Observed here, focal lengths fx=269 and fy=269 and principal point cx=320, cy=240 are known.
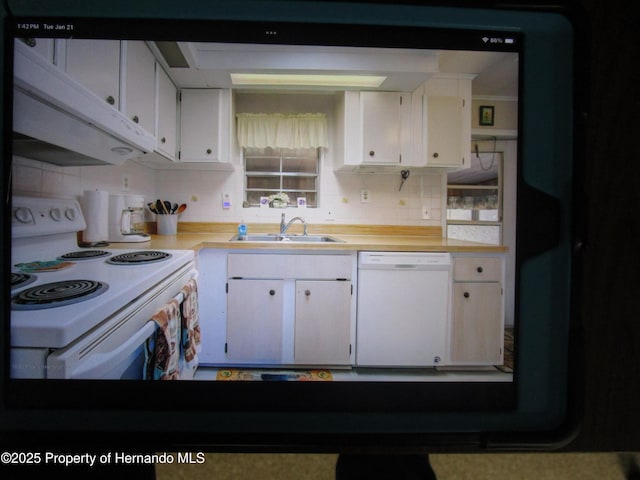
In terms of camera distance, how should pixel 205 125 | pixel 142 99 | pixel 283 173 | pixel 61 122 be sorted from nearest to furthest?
pixel 61 122
pixel 142 99
pixel 205 125
pixel 283 173

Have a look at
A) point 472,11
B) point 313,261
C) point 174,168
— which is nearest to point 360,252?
point 313,261

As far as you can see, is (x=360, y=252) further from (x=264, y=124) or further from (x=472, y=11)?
(x=264, y=124)

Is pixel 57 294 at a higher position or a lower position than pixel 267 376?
higher

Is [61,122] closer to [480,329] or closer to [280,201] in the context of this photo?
[480,329]

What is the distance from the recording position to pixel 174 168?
1.96 metres

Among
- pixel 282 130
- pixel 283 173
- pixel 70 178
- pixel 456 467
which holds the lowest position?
pixel 456 467

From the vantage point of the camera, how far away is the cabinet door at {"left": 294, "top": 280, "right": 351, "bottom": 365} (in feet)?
2.13

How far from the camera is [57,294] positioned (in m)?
0.45

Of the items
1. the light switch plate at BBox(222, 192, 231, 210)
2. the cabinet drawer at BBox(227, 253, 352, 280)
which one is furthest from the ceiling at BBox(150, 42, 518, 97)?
the light switch plate at BBox(222, 192, 231, 210)

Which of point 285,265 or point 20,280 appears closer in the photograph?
point 20,280

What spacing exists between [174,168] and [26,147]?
1.27 metres

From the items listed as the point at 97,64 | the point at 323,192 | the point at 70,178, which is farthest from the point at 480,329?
the point at 323,192

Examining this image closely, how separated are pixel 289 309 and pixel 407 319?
331 mm

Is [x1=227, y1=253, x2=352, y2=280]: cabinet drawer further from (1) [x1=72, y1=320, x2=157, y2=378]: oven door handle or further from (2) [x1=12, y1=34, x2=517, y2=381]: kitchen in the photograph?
(1) [x1=72, y1=320, x2=157, y2=378]: oven door handle
